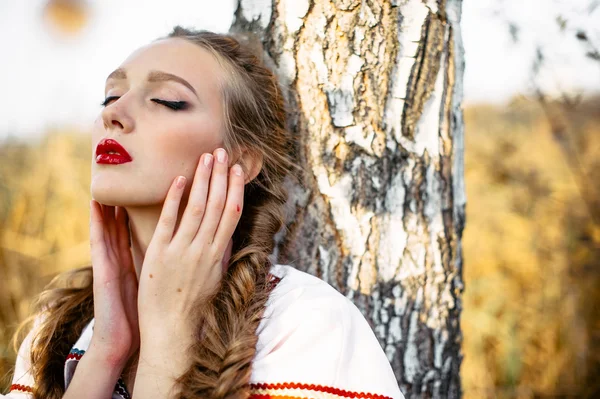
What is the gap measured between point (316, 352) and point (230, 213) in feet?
1.87

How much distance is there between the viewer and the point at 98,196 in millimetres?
1712

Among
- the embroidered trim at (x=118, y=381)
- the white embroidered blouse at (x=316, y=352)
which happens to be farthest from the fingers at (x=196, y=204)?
the embroidered trim at (x=118, y=381)

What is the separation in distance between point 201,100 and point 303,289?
77 centimetres

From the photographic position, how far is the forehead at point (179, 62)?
1.82 meters

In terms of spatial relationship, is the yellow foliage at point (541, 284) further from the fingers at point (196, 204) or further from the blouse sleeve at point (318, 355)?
the fingers at point (196, 204)

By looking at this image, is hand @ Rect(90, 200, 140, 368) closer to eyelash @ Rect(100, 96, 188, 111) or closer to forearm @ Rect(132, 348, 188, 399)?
forearm @ Rect(132, 348, 188, 399)

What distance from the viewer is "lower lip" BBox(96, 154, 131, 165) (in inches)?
66.6

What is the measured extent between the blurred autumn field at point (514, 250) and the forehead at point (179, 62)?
188 cm

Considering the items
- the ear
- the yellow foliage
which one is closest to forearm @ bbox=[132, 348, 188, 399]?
the ear

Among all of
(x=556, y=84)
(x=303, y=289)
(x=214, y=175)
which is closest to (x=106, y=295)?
(x=214, y=175)

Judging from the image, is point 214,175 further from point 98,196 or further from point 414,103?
point 414,103

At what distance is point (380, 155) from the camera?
194 centimetres

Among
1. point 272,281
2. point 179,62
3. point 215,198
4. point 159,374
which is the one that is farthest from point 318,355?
point 179,62

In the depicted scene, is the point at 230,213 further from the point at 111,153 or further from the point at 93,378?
the point at 93,378
